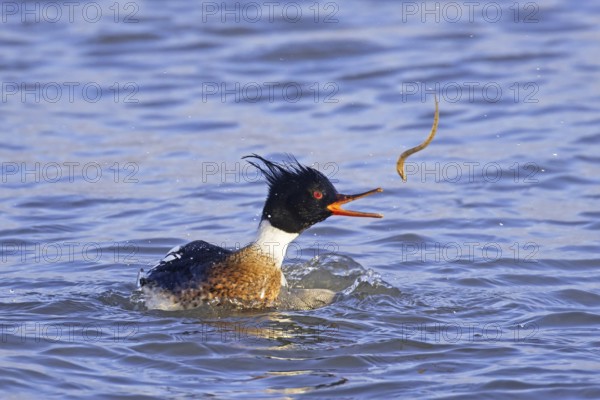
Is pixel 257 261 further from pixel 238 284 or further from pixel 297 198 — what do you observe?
pixel 297 198

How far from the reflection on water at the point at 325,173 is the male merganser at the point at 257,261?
6.5 inches

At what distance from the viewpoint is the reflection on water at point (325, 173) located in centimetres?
819

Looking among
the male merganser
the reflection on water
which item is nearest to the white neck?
the male merganser

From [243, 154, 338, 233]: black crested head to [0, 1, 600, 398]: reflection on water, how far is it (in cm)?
73

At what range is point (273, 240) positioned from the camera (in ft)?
31.4

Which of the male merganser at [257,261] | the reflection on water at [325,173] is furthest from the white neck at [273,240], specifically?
the reflection on water at [325,173]

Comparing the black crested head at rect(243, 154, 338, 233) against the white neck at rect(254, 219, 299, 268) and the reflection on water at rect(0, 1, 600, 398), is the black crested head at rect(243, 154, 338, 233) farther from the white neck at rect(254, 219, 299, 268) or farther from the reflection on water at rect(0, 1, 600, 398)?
the reflection on water at rect(0, 1, 600, 398)

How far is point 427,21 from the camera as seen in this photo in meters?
19.4

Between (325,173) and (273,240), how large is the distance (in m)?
3.80

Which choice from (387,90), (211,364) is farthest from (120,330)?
(387,90)

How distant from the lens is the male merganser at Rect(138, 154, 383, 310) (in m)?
9.26

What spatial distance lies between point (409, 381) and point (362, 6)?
13054 millimetres

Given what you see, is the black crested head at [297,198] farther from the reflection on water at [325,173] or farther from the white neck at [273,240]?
the reflection on water at [325,173]

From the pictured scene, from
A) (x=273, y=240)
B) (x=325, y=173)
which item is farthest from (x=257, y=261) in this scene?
(x=325, y=173)
